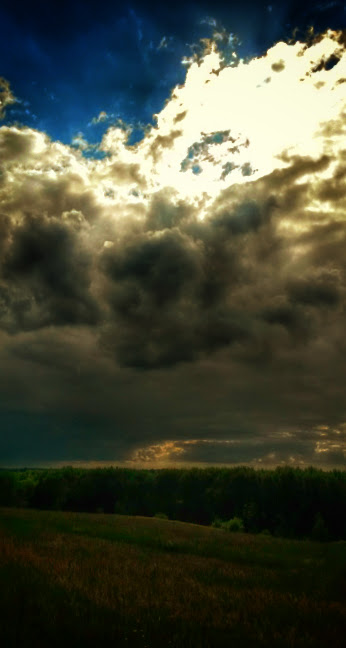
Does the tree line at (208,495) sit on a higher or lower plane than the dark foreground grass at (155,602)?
lower

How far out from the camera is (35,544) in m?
20.0

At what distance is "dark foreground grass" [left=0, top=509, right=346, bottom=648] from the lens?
A: 803 centimetres

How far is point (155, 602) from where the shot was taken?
421 inches

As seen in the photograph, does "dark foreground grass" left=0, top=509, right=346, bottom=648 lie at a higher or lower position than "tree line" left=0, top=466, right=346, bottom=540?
higher

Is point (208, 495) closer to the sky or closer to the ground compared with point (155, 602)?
closer to the ground

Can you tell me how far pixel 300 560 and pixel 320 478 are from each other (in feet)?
114

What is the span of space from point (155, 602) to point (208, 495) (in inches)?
2212

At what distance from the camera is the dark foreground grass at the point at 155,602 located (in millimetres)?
8031

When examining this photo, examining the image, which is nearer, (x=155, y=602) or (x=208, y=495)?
(x=155, y=602)

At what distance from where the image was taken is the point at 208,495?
6334cm

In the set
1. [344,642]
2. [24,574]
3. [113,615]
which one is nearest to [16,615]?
[113,615]

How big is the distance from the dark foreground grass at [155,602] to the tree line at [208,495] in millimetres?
35930

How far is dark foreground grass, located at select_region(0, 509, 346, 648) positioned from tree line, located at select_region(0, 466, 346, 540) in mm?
35930

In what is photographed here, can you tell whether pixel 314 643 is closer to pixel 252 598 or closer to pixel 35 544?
pixel 252 598
